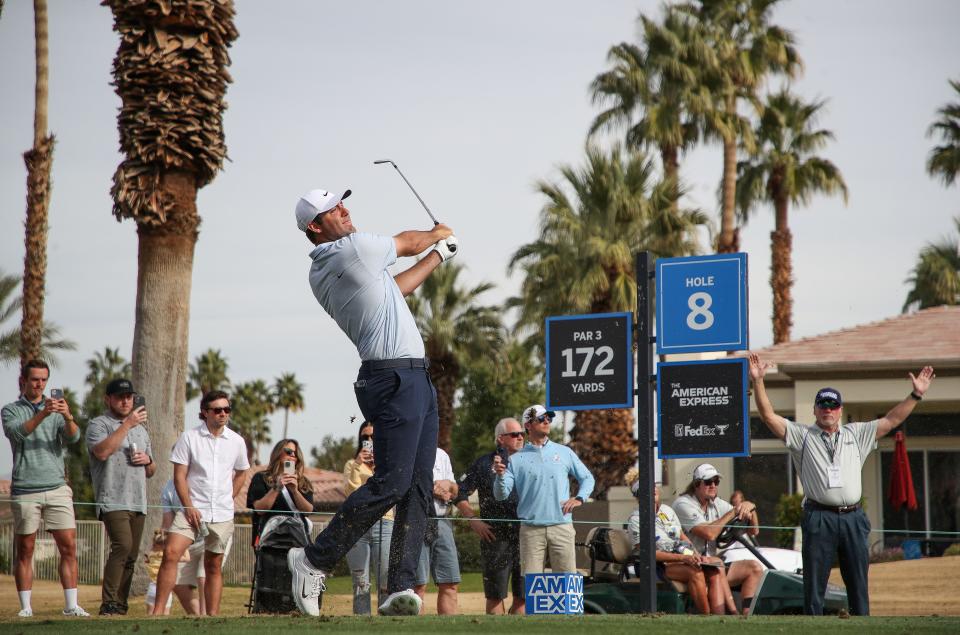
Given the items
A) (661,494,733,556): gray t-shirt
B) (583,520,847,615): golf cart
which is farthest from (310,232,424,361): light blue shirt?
(661,494,733,556): gray t-shirt

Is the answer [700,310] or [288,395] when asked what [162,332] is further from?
[288,395]

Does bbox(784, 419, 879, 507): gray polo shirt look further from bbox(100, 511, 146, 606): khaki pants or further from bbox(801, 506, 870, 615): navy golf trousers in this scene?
bbox(100, 511, 146, 606): khaki pants

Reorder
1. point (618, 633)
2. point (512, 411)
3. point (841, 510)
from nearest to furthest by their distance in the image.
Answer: point (618, 633)
point (841, 510)
point (512, 411)

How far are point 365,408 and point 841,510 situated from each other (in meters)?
4.12

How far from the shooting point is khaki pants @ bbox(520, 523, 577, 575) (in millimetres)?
10680

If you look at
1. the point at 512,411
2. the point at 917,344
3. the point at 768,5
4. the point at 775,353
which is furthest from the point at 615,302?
the point at 512,411

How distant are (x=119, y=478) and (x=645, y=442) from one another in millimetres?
Result: 4247

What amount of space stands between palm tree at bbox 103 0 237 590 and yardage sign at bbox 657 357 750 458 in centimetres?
772

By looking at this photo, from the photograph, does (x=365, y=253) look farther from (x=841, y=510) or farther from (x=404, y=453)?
(x=841, y=510)

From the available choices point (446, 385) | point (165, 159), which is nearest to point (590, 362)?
point (165, 159)

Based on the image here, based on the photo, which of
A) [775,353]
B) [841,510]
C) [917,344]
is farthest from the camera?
[775,353]

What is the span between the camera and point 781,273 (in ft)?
129

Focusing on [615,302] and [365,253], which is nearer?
[365,253]

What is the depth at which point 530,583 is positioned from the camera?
30.5ft
